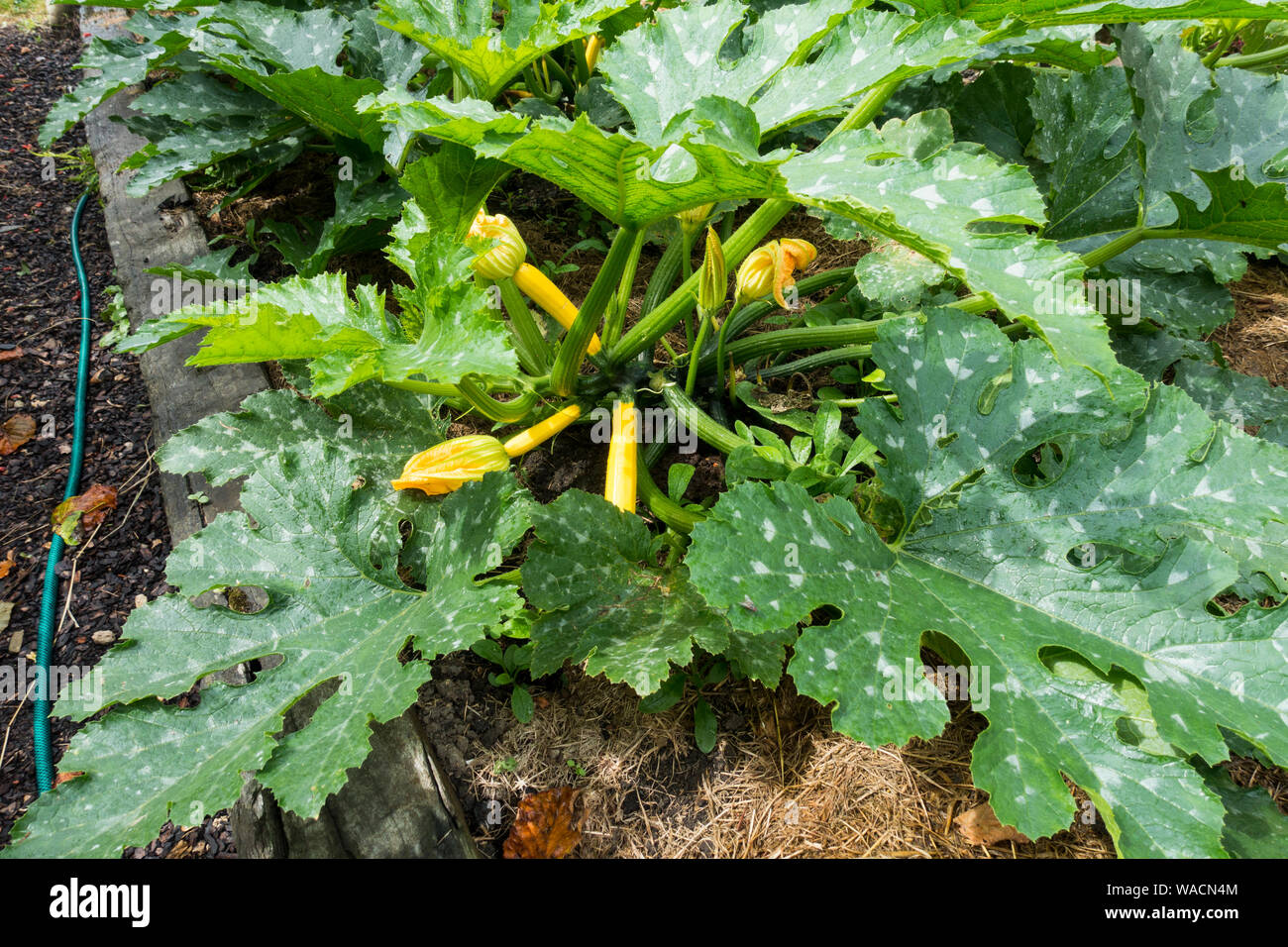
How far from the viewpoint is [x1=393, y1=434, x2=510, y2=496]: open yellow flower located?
1.59 meters

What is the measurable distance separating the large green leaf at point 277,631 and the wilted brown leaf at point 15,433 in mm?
1228

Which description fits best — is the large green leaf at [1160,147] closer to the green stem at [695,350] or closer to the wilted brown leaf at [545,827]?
the green stem at [695,350]

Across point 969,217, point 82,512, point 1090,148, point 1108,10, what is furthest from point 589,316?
point 82,512

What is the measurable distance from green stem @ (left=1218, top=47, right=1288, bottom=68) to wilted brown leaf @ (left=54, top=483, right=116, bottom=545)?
3.72m

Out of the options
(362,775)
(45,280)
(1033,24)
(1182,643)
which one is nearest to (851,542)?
(1182,643)

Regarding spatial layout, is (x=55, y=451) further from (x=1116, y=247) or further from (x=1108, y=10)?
(x=1116, y=247)

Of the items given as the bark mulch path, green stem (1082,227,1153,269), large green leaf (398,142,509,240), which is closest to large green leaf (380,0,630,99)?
large green leaf (398,142,509,240)

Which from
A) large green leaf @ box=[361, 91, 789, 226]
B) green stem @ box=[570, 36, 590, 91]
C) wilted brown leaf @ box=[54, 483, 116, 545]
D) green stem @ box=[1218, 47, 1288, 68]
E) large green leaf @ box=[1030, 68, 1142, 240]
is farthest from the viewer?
green stem @ box=[570, 36, 590, 91]

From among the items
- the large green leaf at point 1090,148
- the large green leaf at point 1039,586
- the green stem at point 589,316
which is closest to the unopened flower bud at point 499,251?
the green stem at point 589,316

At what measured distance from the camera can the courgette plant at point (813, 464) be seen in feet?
3.76

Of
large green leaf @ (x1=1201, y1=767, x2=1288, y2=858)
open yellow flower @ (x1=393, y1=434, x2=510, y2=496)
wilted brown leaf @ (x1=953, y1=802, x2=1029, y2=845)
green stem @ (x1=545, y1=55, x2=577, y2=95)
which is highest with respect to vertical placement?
green stem @ (x1=545, y1=55, x2=577, y2=95)

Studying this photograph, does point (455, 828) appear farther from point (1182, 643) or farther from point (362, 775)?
point (1182, 643)

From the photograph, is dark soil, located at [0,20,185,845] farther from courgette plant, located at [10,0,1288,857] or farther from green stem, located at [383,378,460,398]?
green stem, located at [383,378,460,398]

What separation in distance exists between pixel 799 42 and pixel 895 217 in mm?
525
